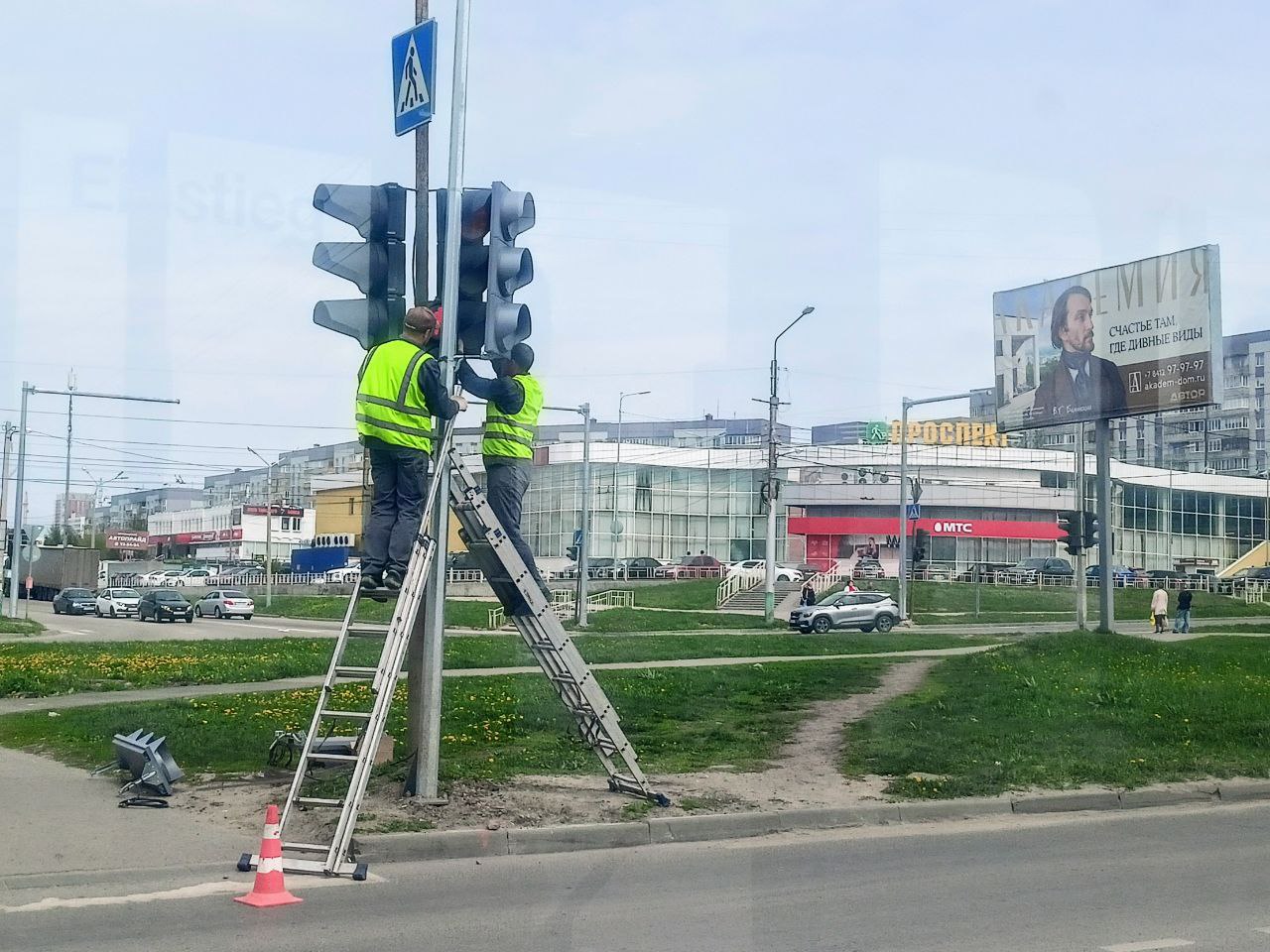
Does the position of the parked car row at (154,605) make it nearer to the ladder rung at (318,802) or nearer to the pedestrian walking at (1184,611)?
the pedestrian walking at (1184,611)

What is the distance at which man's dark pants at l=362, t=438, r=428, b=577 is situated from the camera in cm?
991

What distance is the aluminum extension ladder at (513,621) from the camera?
9.07m

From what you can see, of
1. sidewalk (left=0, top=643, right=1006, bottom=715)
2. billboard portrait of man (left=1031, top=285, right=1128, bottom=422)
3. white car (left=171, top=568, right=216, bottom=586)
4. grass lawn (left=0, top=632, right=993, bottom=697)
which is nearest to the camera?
sidewalk (left=0, top=643, right=1006, bottom=715)

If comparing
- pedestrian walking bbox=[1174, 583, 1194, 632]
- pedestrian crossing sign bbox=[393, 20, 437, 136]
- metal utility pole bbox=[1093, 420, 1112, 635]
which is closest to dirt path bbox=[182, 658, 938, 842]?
pedestrian crossing sign bbox=[393, 20, 437, 136]

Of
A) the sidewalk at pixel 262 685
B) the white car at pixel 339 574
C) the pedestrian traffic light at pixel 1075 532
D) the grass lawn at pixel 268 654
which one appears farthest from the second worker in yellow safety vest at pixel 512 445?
the white car at pixel 339 574

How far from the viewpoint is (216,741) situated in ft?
43.3

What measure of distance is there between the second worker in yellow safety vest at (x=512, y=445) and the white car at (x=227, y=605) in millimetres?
47628

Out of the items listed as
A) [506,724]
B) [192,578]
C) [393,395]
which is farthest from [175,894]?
[192,578]

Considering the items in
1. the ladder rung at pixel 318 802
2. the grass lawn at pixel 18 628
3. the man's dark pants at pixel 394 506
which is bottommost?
the grass lawn at pixel 18 628

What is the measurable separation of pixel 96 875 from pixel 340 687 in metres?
12.6

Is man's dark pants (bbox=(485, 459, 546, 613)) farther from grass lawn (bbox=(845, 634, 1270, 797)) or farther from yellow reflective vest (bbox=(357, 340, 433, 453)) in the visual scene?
grass lawn (bbox=(845, 634, 1270, 797))

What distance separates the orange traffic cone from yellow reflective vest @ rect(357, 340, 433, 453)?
2.97 meters

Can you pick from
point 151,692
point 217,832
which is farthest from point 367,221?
point 151,692

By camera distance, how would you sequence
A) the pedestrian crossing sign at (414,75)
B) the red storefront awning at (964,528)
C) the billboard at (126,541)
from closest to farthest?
the pedestrian crossing sign at (414,75), the red storefront awning at (964,528), the billboard at (126,541)
